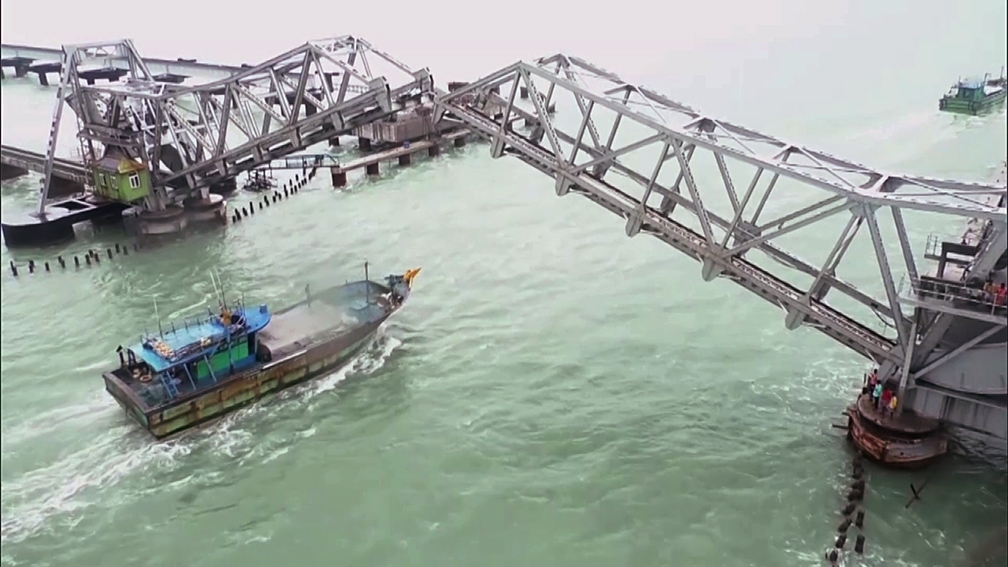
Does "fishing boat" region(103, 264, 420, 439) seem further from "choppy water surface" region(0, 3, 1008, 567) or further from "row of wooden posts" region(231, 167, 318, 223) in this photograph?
"row of wooden posts" region(231, 167, 318, 223)

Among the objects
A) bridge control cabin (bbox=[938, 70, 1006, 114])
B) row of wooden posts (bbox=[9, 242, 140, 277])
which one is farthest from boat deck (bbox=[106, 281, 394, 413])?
bridge control cabin (bbox=[938, 70, 1006, 114])

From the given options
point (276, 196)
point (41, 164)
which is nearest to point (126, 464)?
point (276, 196)

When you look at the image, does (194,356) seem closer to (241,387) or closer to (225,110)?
(241,387)

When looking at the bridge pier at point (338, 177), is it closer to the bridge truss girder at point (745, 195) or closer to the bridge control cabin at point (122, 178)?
the bridge control cabin at point (122, 178)

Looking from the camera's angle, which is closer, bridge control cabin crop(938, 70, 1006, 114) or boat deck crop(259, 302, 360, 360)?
boat deck crop(259, 302, 360, 360)

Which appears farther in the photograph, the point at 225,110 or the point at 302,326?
the point at 225,110

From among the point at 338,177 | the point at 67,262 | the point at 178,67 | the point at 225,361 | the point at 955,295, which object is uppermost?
the point at 178,67

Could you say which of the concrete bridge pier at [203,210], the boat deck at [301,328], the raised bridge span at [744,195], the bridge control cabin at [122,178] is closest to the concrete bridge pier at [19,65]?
the raised bridge span at [744,195]
